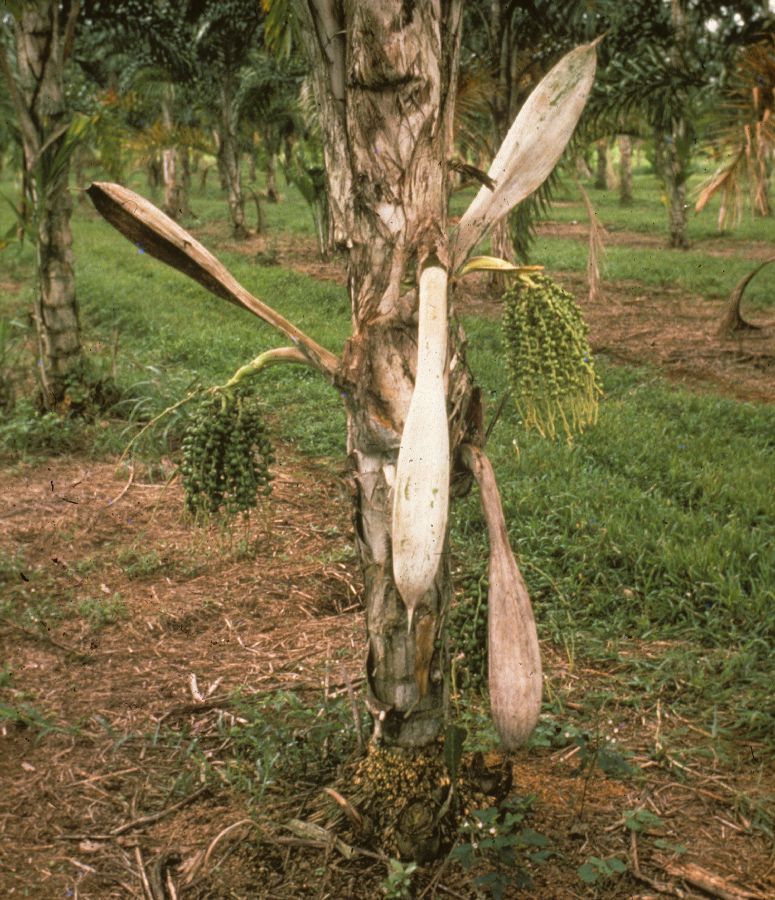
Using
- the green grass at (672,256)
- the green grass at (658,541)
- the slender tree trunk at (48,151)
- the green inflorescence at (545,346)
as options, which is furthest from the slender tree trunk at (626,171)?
the green inflorescence at (545,346)

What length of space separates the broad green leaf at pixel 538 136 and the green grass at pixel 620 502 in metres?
0.87

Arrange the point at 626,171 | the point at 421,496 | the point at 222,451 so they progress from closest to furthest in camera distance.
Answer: the point at 421,496 < the point at 222,451 < the point at 626,171

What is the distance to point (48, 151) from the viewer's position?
4941mm

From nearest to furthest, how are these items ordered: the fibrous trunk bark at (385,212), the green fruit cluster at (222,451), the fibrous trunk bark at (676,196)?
the fibrous trunk bark at (385,212) < the green fruit cluster at (222,451) < the fibrous trunk bark at (676,196)

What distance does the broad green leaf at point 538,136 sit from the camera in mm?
1585

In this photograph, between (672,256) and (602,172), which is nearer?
(672,256)

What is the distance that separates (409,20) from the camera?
1533mm

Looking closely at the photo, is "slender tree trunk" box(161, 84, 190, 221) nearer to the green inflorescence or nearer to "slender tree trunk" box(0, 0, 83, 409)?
"slender tree trunk" box(0, 0, 83, 409)

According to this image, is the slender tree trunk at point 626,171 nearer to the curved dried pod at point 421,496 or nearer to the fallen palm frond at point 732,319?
the fallen palm frond at point 732,319

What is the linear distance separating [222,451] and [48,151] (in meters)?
3.70

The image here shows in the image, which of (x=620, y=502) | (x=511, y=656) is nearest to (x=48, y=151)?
(x=620, y=502)

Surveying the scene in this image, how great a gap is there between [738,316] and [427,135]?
6.94 m

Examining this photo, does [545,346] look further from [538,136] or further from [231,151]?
[231,151]

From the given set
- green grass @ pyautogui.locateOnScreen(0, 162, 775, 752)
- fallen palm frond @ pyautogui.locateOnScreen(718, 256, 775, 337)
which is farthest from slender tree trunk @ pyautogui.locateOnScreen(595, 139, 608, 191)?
green grass @ pyautogui.locateOnScreen(0, 162, 775, 752)
